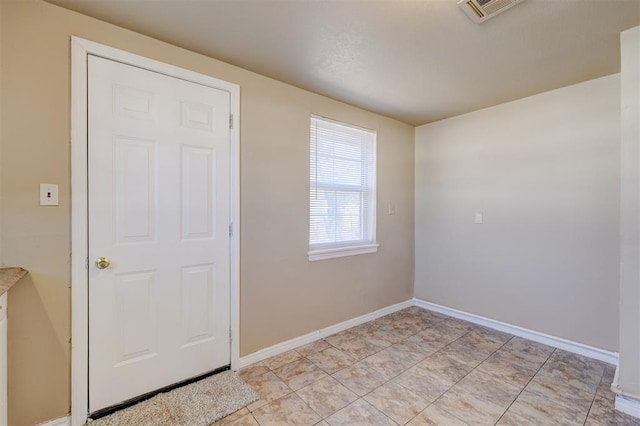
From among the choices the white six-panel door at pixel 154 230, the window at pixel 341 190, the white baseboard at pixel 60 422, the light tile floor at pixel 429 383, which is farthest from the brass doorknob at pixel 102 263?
the window at pixel 341 190

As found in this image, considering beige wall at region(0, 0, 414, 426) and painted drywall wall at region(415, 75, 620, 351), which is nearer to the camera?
beige wall at region(0, 0, 414, 426)

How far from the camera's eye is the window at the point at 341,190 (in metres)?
2.79

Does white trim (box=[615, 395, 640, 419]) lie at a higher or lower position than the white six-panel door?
lower

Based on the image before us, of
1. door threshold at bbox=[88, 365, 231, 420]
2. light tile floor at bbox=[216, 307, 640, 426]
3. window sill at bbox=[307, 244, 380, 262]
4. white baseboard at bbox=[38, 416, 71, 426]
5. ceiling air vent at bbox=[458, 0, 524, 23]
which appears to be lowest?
light tile floor at bbox=[216, 307, 640, 426]

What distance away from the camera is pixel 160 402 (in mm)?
1825

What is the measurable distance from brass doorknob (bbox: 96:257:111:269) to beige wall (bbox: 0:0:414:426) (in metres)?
0.13

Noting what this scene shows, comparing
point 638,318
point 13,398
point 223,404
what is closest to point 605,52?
point 638,318

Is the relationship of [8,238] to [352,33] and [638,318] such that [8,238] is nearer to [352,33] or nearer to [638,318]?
[352,33]

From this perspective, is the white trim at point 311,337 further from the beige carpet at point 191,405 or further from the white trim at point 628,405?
the white trim at point 628,405

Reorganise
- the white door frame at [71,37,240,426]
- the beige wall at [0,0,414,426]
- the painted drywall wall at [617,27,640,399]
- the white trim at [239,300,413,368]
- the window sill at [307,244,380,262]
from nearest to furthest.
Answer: the beige wall at [0,0,414,426] < the white door frame at [71,37,240,426] < the painted drywall wall at [617,27,640,399] < the white trim at [239,300,413,368] < the window sill at [307,244,380,262]

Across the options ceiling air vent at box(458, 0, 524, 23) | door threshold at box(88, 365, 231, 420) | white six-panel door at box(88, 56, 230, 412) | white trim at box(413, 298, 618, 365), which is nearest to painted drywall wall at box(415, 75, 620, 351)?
white trim at box(413, 298, 618, 365)

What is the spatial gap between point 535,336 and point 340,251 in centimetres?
204

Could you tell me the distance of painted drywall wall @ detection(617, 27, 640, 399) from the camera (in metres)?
1.73

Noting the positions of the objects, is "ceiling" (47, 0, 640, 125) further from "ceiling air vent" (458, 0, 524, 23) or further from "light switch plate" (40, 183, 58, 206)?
"light switch plate" (40, 183, 58, 206)
